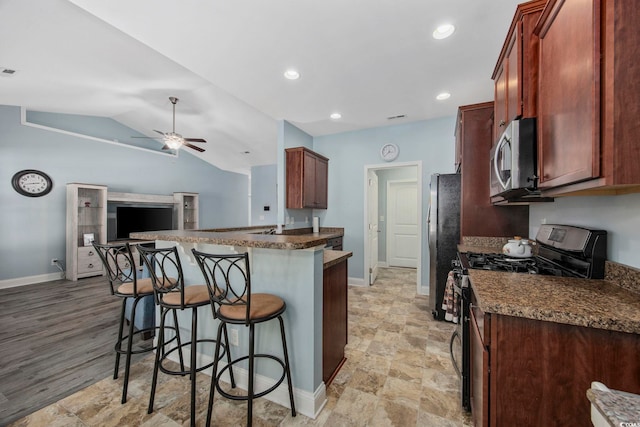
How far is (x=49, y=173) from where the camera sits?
461 centimetres

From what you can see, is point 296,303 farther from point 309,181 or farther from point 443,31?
point 309,181

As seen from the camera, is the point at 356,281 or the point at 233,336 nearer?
the point at 233,336

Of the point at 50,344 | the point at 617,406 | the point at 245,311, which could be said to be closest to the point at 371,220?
the point at 245,311

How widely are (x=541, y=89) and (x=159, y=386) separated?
302 cm

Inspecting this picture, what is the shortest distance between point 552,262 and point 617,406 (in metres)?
1.40

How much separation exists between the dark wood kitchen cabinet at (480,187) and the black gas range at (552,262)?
702mm

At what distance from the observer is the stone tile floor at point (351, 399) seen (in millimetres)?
1551

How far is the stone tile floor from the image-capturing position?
155 centimetres

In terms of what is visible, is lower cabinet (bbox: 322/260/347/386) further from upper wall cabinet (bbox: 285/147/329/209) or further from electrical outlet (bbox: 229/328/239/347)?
upper wall cabinet (bbox: 285/147/329/209)

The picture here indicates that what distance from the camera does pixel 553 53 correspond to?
45.3 inches

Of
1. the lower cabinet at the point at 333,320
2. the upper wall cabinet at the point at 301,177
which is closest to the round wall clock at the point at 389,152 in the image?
the upper wall cabinet at the point at 301,177

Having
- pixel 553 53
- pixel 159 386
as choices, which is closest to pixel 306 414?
Answer: pixel 159 386

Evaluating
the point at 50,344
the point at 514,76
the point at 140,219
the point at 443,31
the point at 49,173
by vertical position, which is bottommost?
the point at 50,344

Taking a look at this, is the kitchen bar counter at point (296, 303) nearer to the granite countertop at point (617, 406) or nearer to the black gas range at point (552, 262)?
the black gas range at point (552, 262)
